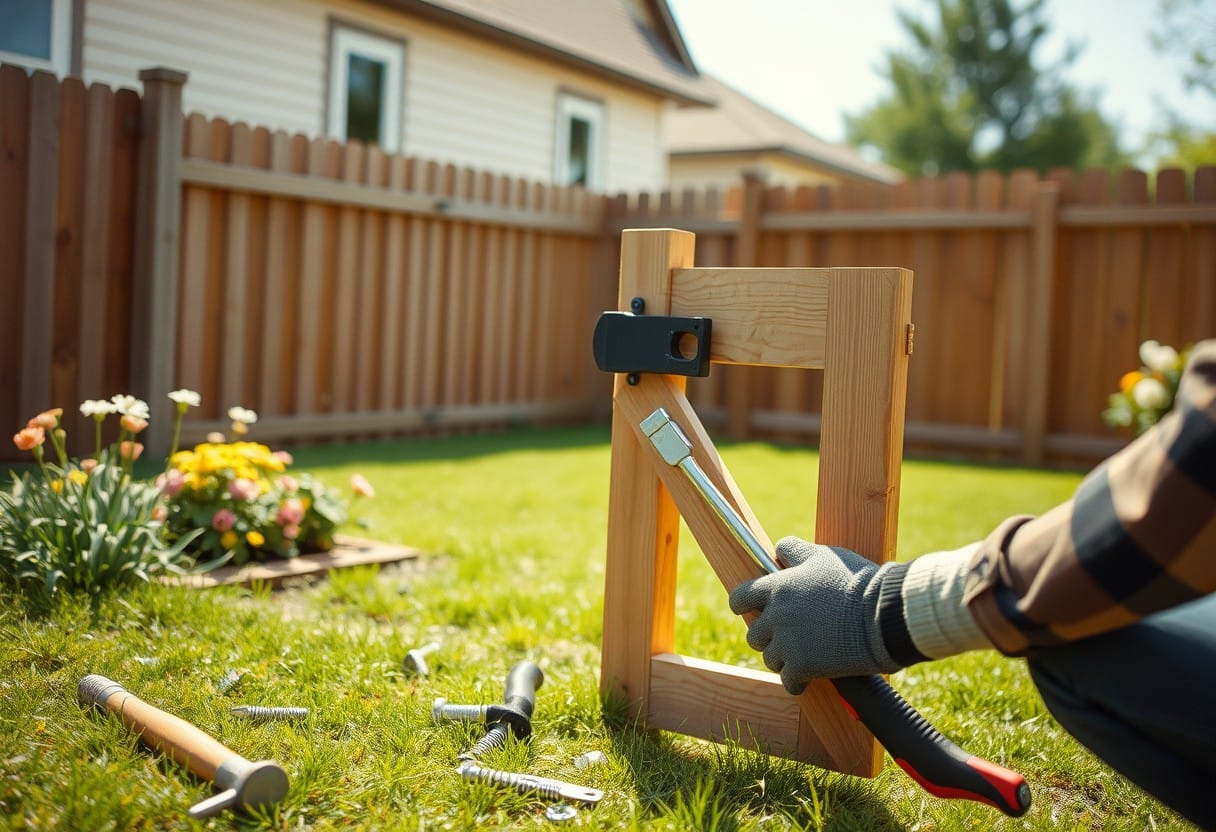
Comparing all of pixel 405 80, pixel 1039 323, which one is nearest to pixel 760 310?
pixel 1039 323

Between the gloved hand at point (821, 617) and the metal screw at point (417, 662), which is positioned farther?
the metal screw at point (417, 662)

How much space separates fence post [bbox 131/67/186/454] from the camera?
234 inches

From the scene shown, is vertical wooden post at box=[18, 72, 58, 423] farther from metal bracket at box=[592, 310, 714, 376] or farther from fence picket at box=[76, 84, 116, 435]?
metal bracket at box=[592, 310, 714, 376]

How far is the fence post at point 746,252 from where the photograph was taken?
28.7 ft

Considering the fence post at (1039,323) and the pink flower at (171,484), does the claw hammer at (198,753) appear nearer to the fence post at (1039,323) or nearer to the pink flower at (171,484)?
the pink flower at (171,484)

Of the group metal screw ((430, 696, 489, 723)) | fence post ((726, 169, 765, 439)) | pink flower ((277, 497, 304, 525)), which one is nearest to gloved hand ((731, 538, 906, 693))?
metal screw ((430, 696, 489, 723))

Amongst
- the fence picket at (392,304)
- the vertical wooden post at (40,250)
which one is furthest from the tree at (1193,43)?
the vertical wooden post at (40,250)

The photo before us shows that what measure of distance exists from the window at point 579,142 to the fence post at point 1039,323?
22.5 feet

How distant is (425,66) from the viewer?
1132 centimetres

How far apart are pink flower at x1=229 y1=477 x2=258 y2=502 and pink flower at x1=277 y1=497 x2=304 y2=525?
12cm

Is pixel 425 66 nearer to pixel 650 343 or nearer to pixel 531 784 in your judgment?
pixel 650 343

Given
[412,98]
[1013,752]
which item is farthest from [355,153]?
[1013,752]

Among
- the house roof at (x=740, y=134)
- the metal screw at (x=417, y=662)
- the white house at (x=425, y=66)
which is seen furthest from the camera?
the house roof at (x=740, y=134)

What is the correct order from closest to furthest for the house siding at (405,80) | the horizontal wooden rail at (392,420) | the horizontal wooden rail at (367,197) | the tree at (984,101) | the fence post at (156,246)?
the fence post at (156,246) < the horizontal wooden rail at (367,197) < the horizontal wooden rail at (392,420) < the house siding at (405,80) < the tree at (984,101)
